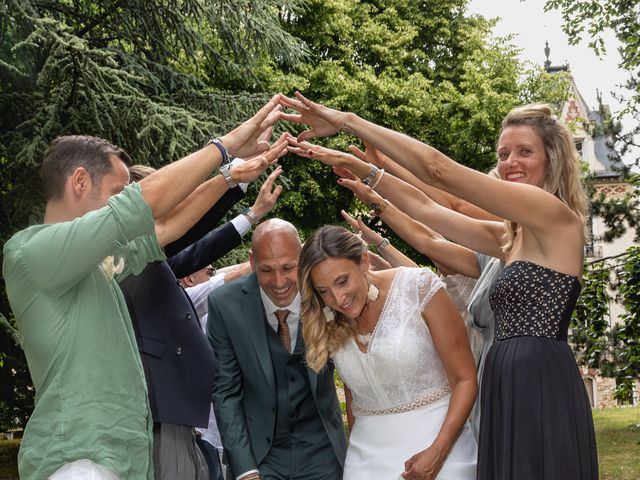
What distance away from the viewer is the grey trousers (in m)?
4.59

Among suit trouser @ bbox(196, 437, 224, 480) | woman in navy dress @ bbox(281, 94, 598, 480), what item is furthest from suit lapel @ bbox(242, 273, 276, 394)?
woman in navy dress @ bbox(281, 94, 598, 480)

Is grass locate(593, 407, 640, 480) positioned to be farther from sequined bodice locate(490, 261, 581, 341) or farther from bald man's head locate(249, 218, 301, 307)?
sequined bodice locate(490, 261, 581, 341)

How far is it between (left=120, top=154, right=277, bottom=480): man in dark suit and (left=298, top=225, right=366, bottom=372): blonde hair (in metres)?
0.50

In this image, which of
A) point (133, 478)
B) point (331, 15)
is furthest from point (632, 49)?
point (133, 478)

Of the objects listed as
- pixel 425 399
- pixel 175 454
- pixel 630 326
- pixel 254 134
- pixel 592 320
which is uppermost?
pixel 254 134

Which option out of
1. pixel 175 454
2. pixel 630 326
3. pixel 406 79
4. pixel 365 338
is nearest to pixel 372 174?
pixel 365 338

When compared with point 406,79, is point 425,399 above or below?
below

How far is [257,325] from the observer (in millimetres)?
5273

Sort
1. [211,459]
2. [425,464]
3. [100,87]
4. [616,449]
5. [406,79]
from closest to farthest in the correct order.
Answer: [425,464], [211,459], [100,87], [616,449], [406,79]

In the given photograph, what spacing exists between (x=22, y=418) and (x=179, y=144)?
6474mm

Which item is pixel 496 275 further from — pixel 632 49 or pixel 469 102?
pixel 469 102

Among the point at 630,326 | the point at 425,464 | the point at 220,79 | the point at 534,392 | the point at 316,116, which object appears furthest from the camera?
the point at 220,79

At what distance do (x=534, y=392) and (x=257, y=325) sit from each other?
5.52ft

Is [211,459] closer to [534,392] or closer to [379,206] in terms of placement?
[379,206]
